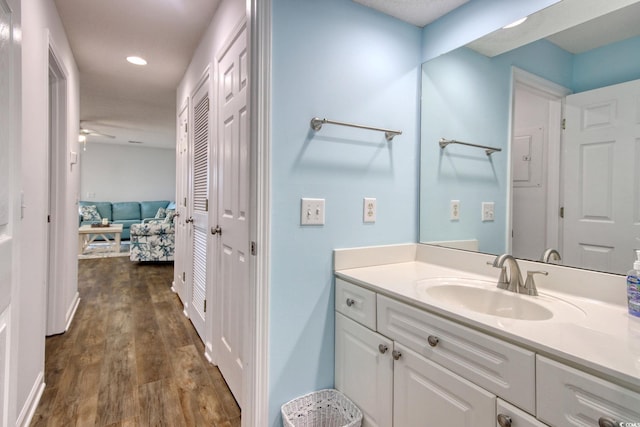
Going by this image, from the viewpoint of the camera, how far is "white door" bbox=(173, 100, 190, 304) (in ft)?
9.95

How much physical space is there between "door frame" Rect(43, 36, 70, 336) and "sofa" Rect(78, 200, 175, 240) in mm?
4872

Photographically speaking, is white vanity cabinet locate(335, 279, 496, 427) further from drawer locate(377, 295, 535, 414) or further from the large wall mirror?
the large wall mirror

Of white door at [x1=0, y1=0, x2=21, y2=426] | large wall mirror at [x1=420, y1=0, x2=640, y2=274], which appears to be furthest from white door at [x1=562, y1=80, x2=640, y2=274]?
white door at [x1=0, y1=0, x2=21, y2=426]

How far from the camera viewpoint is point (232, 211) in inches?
70.7

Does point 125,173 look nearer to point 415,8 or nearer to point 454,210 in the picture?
point 415,8

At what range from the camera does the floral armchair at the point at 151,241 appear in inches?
194

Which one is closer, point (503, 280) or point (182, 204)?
point (503, 280)

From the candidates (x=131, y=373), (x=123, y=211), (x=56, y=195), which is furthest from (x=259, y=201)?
(x=123, y=211)

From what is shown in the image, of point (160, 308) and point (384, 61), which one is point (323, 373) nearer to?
point (384, 61)

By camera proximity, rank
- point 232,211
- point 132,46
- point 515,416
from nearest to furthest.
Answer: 1. point 515,416
2. point 232,211
3. point 132,46

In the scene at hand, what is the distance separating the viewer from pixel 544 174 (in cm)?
136

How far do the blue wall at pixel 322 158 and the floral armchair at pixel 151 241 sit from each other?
4300mm

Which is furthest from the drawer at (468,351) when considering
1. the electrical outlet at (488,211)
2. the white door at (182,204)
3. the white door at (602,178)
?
the white door at (182,204)

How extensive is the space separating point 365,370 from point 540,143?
1213 mm
